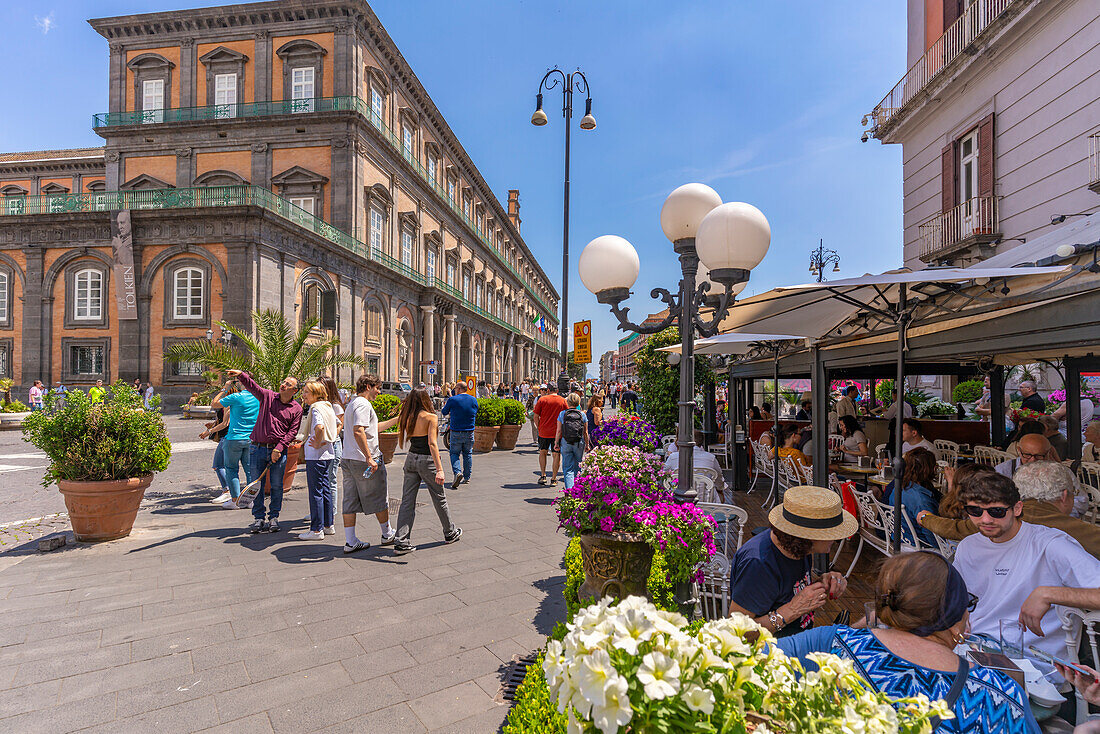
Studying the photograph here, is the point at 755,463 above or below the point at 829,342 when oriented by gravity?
below

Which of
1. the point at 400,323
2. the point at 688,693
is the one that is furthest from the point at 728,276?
the point at 400,323

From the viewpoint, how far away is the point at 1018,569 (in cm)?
263

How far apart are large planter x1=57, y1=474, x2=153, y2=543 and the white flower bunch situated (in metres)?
6.28

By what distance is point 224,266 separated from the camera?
67.6 ft

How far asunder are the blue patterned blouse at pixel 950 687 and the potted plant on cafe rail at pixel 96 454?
6.48m

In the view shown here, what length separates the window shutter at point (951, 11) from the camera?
1186cm

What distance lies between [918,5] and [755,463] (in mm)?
12275

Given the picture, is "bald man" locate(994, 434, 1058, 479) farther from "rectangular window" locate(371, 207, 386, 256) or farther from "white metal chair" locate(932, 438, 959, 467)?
"rectangular window" locate(371, 207, 386, 256)

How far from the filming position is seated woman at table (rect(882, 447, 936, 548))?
420cm

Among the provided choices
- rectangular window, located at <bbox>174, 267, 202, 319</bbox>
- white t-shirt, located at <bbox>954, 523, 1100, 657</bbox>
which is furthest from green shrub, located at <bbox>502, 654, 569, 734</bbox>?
rectangular window, located at <bbox>174, 267, 202, 319</bbox>

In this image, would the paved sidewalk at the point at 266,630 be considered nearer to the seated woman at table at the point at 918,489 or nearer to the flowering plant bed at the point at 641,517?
the flowering plant bed at the point at 641,517

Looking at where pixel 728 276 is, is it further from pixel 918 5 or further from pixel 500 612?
pixel 918 5

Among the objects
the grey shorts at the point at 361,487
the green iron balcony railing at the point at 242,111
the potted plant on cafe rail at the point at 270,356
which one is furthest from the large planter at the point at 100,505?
the green iron balcony railing at the point at 242,111

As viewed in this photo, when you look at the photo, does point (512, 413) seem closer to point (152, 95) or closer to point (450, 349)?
point (450, 349)
